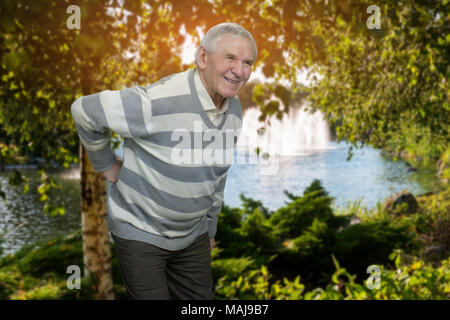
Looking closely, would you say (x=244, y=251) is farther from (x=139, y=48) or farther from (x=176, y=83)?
(x=176, y=83)

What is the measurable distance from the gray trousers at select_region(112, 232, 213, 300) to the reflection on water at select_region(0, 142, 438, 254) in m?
9.65

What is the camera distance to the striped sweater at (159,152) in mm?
1743

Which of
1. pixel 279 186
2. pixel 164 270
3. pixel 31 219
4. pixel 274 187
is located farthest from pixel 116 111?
pixel 279 186

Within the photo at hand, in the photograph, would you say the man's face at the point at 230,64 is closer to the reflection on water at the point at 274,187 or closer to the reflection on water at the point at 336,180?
the reflection on water at the point at 274,187

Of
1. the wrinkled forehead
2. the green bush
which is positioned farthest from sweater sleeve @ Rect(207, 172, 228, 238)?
the green bush

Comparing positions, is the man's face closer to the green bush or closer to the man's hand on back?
the man's hand on back

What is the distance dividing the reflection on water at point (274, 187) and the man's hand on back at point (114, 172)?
389 inches

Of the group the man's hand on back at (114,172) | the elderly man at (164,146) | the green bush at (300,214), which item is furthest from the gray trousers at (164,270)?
the green bush at (300,214)

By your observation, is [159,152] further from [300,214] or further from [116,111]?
[300,214]

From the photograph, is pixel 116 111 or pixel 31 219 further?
pixel 31 219

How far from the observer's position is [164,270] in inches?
77.7

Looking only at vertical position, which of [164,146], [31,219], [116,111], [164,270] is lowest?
[31,219]

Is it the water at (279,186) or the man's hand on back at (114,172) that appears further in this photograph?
the water at (279,186)

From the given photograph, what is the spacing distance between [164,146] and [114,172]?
1.24 feet
